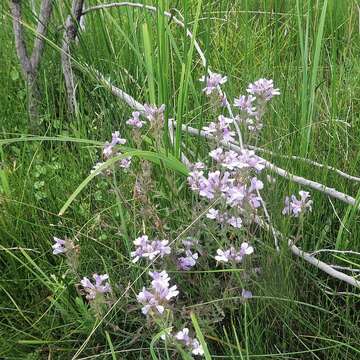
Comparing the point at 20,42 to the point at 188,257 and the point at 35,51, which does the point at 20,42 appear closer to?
the point at 35,51

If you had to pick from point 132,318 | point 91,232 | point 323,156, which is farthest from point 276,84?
point 132,318

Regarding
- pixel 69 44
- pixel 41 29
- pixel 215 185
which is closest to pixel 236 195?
pixel 215 185

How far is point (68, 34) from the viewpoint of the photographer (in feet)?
6.30

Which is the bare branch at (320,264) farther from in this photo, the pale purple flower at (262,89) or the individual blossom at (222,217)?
the pale purple flower at (262,89)

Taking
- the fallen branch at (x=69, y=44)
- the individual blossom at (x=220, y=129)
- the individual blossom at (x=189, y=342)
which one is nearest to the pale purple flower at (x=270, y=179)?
the individual blossom at (x=220, y=129)

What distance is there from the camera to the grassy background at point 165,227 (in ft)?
4.15

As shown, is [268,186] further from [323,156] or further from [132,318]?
[132,318]

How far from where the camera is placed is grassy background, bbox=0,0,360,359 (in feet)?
4.15

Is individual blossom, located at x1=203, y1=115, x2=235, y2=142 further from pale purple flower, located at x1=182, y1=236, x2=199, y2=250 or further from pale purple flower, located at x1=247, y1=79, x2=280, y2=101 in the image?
pale purple flower, located at x1=182, y1=236, x2=199, y2=250

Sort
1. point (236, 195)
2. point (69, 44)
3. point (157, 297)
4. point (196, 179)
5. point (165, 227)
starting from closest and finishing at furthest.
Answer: point (157, 297)
point (236, 195)
point (196, 179)
point (165, 227)
point (69, 44)

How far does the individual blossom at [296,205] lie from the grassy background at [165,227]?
3cm

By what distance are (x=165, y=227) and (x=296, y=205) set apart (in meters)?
0.27

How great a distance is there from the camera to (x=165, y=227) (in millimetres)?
1332

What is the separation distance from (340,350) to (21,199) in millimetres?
816
